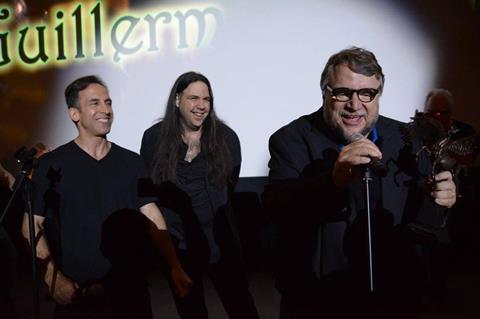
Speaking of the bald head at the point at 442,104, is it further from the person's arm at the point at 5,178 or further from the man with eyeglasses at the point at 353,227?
the person's arm at the point at 5,178

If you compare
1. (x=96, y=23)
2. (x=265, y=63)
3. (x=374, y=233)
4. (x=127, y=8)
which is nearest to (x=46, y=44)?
(x=96, y=23)

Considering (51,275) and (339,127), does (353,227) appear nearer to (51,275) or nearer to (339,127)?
(339,127)

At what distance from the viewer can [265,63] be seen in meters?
3.96

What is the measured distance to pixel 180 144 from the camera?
3061 mm

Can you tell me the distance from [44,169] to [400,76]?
2667 mm

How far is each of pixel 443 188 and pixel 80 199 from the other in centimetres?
156

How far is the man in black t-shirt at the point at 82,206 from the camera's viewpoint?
222cm

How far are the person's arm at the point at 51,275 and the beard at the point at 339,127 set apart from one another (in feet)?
4.22

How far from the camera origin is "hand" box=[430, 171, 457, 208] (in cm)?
131

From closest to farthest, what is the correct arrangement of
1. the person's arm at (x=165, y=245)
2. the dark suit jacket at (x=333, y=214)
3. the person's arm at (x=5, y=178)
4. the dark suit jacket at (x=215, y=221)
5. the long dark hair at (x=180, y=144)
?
1. the dark suit jacket at (x=333, y=214)
2. the person's arm at (x=165, y=245)
3. the dark suit jacket at (x=215, y=221)
4. the long dark hair at (x=180, y=144)
5. the person's arm at (x=5, y=178)

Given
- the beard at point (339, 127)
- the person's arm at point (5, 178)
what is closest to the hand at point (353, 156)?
the beard at point (339, 127)

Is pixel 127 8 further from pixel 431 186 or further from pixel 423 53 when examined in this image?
pixel 431 186

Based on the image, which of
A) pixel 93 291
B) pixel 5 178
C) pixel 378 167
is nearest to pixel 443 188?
pixel 378 167

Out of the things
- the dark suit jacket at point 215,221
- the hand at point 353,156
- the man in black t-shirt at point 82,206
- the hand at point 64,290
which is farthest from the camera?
the dark suit jacket at point 215,221
